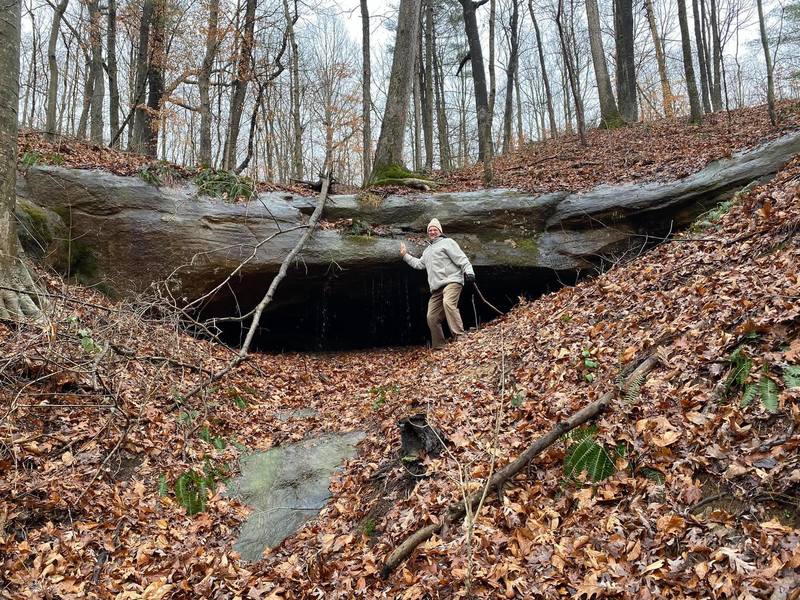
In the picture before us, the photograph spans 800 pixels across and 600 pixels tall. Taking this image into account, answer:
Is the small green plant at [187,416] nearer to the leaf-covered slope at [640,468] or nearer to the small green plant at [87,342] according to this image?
the small green plant at [87,342]

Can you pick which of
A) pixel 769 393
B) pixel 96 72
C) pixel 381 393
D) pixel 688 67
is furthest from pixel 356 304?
pixel 96 72

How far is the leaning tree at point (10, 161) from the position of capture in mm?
5605

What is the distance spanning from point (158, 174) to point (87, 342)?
4.81 metres

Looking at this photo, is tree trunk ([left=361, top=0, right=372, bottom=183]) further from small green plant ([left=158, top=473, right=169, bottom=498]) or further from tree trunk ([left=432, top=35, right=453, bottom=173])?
small green plant ([left=158, top=473, right=169, bottom=498])

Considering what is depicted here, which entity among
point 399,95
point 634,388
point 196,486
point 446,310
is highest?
point 399,95

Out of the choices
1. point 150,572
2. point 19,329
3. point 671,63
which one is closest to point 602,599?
point 150,572

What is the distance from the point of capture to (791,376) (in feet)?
9.90

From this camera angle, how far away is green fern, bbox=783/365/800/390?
2975 millimetres

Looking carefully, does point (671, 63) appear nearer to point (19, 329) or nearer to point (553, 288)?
point (553, 288)

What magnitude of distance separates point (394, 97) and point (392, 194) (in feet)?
9.20

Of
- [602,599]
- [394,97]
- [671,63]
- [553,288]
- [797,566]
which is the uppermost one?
[671,63]

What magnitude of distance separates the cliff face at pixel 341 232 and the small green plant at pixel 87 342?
2486mm

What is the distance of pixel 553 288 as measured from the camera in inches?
392

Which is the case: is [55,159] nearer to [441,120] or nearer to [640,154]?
[640,154]
